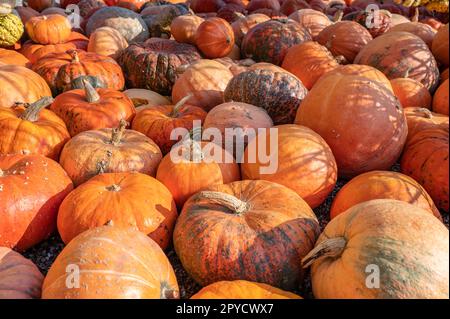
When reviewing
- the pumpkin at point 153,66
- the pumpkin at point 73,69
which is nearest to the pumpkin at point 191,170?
the pumpkin at point 73,69

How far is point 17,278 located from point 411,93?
3.41 meters

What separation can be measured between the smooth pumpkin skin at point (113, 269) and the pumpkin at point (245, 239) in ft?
0.78

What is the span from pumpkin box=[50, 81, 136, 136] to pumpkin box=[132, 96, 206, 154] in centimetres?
18

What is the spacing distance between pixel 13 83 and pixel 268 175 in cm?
239

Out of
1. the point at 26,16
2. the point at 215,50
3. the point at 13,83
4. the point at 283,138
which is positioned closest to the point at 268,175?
the point at 283,138

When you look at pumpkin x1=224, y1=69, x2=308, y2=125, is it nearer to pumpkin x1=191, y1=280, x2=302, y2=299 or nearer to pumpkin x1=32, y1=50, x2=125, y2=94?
pumpkin x1=32, y1=50, x2=125, y2=94

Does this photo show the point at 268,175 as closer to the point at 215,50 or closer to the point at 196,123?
the point at 196,123

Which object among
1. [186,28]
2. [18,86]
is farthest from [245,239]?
[186,28]

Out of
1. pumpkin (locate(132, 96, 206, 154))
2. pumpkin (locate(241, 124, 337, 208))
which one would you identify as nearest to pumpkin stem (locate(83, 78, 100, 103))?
pumpkin (locate(132, 96, 206, 154))

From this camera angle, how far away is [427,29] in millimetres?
4852

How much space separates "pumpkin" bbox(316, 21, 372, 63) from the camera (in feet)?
16.2

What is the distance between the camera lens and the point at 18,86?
3672mm

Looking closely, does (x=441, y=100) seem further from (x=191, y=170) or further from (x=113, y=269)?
(x=113, y=269)

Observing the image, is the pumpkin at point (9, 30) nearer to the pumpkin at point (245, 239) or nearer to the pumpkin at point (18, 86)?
the pumpkin at point (18, 86)
